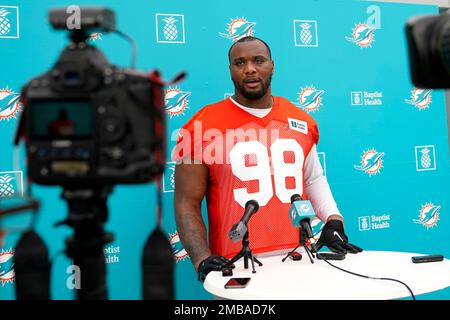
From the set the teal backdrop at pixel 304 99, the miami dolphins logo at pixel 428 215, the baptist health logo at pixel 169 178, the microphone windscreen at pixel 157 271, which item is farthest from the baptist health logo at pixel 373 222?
the microphone windscreen at pixel 157 271

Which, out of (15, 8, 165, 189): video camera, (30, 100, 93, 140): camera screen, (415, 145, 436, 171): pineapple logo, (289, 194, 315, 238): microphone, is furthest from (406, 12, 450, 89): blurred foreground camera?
(415, 145, 436, 171): pineapple logo

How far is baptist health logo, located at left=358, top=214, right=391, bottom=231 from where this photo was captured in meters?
2.69

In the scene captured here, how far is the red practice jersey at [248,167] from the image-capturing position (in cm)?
191

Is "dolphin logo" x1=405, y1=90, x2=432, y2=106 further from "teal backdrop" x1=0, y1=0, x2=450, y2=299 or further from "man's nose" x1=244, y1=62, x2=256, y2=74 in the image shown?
"man's nose" x1=244, y1=62, x2=256, y2=74

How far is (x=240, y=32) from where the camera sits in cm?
251

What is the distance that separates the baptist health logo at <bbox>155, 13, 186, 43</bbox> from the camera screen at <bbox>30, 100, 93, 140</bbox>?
170 centimetres

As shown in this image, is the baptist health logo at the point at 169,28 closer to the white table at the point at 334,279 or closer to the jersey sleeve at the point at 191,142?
the jersey sleeve at the point at 191,142

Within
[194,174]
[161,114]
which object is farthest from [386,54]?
[161,114]

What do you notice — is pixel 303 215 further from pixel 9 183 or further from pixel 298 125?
pixel 9 183

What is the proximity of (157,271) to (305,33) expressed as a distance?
2214mm

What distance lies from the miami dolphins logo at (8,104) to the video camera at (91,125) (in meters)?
1.52

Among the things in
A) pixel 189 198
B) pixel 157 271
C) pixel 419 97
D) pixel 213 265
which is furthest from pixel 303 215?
A: pixel 419 97

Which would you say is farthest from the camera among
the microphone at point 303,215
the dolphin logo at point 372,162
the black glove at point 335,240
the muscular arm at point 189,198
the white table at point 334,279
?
the dolphin logo at point 372,162

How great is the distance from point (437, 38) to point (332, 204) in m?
1.36
